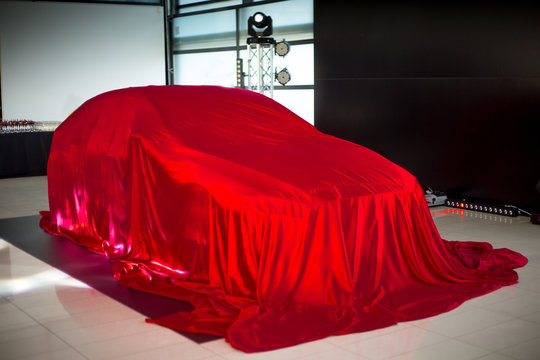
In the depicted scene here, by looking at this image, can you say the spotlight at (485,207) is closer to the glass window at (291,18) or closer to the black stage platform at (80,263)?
the black stage platform at (80,263)

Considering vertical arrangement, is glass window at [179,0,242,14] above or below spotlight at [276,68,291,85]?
above

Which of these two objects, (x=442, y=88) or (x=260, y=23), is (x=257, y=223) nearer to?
(x=442, y=88)

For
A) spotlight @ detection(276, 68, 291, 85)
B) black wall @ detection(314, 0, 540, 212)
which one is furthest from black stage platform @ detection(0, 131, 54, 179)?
black wall @ detection(314, 0, 540, 212)

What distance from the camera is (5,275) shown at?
4250 millimetres

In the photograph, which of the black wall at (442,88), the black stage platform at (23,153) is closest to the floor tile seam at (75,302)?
the black wall at (442,88)

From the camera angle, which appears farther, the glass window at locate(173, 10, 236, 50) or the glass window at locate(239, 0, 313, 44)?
the glass window at locate(173, 10, 236, 50)

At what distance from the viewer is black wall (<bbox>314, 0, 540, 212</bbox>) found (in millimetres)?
6402

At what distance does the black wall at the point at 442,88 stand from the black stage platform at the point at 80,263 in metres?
4.16

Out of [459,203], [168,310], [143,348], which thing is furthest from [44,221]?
[459,203]

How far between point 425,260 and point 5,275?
271 cm

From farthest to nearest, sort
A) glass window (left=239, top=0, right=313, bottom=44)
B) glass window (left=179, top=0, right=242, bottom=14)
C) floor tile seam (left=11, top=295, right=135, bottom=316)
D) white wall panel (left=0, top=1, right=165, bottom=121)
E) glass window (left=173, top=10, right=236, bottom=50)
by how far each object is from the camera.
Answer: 1. glass window (left=173, top=10, right=236, bottom=50)
2. glass window (left=179, top=0, right=242, bottom=14)
3. white wall panel (left=0, top=1, right=165, bottom=121)
4. glass window (left=239, top=0, right=313, bottom=44)
5. floor tile seam (left=11, top=295, right=135, bottom=316)

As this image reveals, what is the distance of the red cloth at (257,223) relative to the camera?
338 centimetres

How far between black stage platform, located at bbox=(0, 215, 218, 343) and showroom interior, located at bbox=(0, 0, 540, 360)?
18mm

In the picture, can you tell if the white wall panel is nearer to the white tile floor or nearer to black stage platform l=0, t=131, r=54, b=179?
black stage platform l=0, t=131, r=54, b=179
